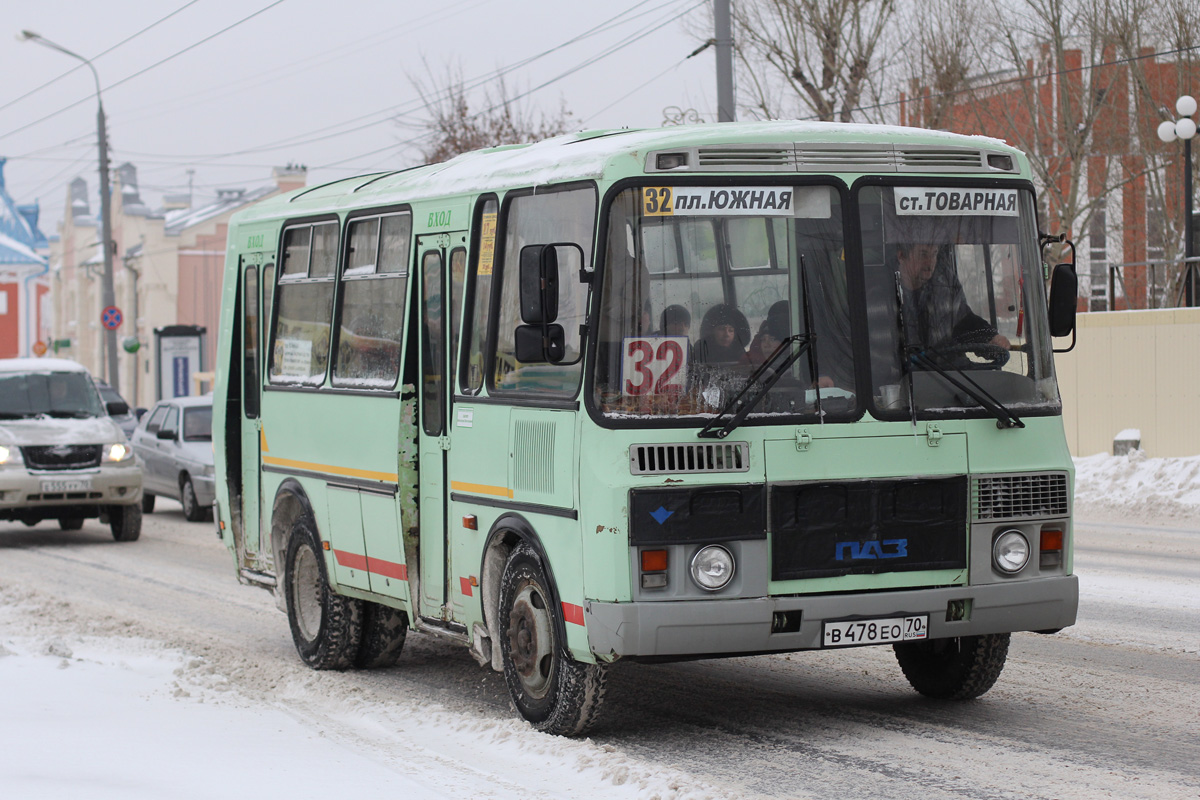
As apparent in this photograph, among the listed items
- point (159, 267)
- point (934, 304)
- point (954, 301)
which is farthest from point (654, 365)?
point (159, 267)

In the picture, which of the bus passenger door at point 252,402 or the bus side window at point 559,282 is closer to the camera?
the bus side window at point 559,282

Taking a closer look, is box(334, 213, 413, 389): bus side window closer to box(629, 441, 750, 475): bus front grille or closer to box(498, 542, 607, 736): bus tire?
box(498, 542, 607, 736): bus tire

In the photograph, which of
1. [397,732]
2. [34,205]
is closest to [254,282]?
[397,732]

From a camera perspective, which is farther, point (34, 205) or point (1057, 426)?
point (34, 205)

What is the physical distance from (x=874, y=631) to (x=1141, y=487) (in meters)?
13.7

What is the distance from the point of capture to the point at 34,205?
105m

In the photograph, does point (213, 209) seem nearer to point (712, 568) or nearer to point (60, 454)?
point (60, 454)

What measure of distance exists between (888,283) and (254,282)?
17.8ft

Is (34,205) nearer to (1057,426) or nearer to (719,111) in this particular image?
(719,111)

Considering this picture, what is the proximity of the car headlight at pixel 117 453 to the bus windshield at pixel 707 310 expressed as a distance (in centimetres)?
1321

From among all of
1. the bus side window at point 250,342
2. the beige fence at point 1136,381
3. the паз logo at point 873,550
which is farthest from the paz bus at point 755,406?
the beige fence at point 1136,381

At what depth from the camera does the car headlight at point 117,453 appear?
1884cm

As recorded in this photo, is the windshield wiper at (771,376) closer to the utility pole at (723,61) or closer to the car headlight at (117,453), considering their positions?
the car headlight at (117,453)

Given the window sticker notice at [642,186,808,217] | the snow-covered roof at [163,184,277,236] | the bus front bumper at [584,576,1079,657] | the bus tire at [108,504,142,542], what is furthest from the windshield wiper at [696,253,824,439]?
the snow-covered roof at [163,184,277,236]
